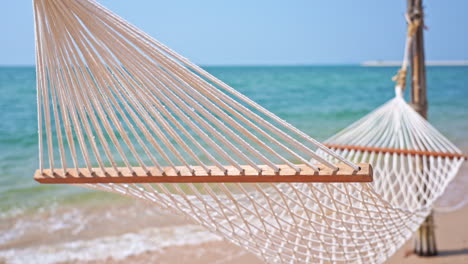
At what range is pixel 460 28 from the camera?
29.5 m

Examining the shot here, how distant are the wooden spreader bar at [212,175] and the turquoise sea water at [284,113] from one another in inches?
112

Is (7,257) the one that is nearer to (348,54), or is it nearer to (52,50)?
(52,50)

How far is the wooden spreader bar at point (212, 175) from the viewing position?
1.03 metres

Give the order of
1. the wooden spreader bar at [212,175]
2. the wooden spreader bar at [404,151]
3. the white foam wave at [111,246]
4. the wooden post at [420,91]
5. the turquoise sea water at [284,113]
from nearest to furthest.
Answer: the wooden spreader bar at [212,175]
the wooden spreader bar at [404,151]
the wooden post at [420,91]
the white foam wave at [111,246]
the turquoise sea water at [284,113]

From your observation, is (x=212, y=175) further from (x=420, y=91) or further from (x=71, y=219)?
(x=71, y=219)

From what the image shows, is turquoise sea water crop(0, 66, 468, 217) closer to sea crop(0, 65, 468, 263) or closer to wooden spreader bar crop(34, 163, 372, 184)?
sea crop(0, 65, 468, 263)

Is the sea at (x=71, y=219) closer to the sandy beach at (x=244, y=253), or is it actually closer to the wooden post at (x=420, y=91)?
the sandy beach at (x=244, y=253)

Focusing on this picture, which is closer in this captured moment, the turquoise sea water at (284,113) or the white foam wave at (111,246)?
the white foam wave at (111,246)

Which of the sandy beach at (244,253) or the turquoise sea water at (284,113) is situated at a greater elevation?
the sandy beach at (244,253)

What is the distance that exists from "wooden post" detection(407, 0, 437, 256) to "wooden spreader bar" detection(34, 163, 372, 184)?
1.68 metres

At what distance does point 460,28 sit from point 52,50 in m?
33.0

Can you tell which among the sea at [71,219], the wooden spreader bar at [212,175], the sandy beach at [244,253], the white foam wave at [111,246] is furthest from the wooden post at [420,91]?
the wooden spreader bar at [212,175]

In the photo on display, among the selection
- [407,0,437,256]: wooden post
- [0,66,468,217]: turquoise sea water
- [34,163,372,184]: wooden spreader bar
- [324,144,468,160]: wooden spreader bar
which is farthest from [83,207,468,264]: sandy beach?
[34,163,372,184]: wooden spreader bar

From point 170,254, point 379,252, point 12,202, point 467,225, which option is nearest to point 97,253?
point 170,254
